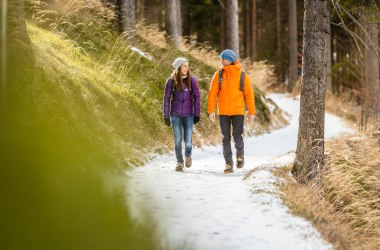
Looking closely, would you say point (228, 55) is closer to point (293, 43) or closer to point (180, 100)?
point (180, 100)

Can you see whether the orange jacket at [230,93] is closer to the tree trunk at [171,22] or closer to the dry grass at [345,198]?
the dry grass at [345,198]

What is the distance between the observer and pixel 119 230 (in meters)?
4.43

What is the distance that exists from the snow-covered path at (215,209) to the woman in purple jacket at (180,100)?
606mm

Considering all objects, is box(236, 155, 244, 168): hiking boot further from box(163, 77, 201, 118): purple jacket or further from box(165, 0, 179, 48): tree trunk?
box(165, 0, 179, 48): tree trunk

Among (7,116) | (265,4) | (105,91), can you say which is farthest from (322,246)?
(265,4)

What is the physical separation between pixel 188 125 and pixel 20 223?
4031 mm

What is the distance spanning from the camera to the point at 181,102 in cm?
777

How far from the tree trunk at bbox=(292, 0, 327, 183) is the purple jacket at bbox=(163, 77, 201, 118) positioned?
1670 millimetres

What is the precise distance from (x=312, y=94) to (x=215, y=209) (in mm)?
2323

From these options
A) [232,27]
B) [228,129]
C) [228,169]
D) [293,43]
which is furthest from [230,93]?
[293,43]

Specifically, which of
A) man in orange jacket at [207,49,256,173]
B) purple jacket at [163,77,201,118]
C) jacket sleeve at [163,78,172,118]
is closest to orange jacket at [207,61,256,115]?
man in orange jacket at [207,49,256,173]

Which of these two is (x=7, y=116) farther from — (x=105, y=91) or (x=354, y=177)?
(x=354, y=177)

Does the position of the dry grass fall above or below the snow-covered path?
below

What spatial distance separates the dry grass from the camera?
5.32 m
